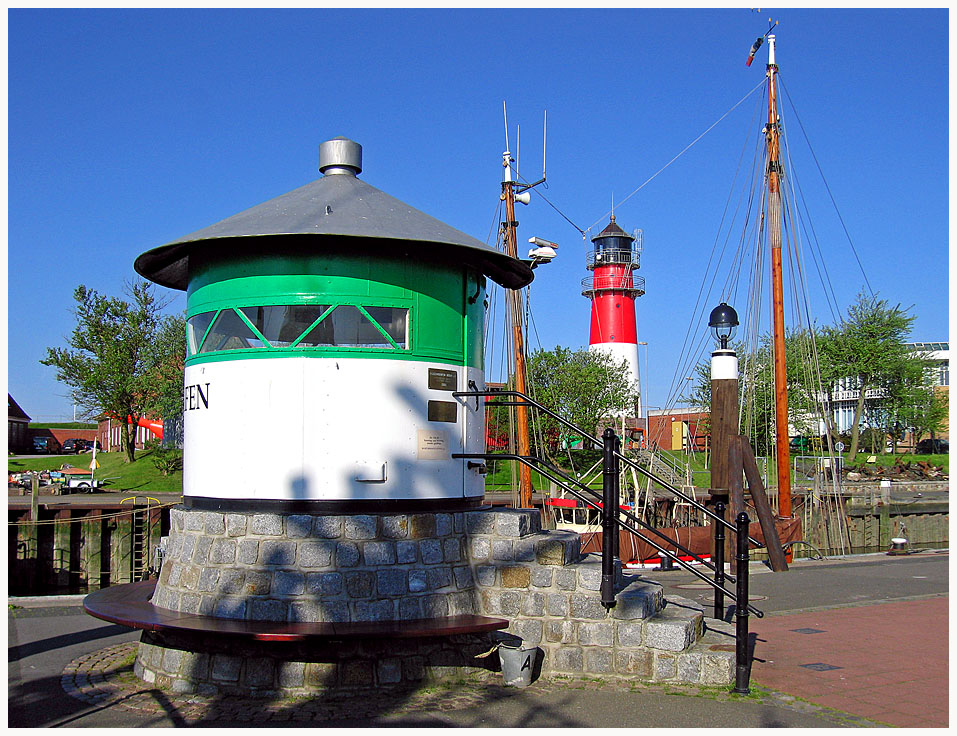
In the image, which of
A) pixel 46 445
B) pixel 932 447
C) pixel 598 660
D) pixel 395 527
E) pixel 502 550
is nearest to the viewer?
pixel 598 660

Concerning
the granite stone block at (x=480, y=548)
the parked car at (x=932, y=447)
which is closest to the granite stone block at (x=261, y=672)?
the granite stone block at (x=480, y=548)

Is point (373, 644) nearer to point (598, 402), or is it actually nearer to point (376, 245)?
point (376, 245)

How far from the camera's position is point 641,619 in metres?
7.93

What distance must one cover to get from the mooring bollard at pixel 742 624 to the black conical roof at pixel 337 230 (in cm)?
353

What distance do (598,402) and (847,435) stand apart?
4162cm

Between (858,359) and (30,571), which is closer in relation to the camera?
(30,571)

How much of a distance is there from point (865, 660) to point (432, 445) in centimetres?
493

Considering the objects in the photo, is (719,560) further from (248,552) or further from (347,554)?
(248,552)

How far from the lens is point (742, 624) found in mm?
Result: 7602

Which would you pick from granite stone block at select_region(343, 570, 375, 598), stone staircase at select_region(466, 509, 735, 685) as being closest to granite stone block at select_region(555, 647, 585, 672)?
stone staircase at select_region(466, 509, 735, 685)

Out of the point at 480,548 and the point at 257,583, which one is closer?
the point at 257,583

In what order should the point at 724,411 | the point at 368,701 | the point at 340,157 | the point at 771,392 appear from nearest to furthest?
the point at 368,701, the point at 340,157, the point at 724,411, the point at 771,392

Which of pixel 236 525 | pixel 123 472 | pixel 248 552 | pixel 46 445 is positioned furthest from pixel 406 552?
pixel 46 445

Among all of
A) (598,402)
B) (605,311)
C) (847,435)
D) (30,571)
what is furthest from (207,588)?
(847,435)
